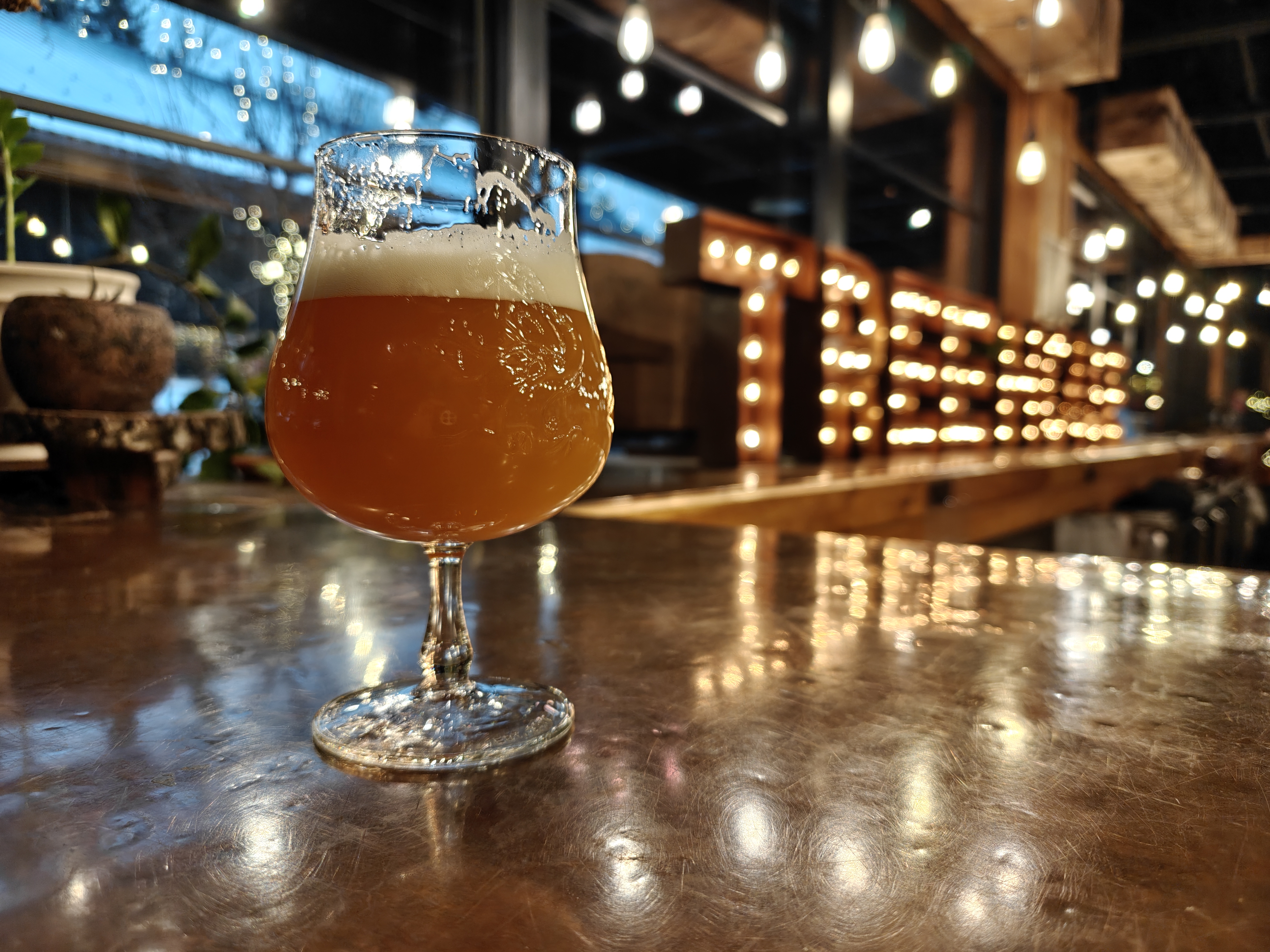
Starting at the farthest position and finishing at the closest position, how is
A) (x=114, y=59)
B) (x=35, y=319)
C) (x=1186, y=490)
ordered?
(x=1186, y=490), (x=114, y=59), (x=35, y=319)

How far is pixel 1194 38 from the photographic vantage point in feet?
24.8

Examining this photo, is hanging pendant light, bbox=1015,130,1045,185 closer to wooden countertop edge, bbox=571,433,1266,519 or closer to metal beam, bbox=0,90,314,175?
wooden countertop edge, bbox=571,433,1266,519

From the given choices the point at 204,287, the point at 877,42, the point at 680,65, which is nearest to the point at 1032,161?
the point at 877,42

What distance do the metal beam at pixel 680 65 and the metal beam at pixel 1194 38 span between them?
3.77 meters

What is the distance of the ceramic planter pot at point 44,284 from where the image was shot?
4.61 ft

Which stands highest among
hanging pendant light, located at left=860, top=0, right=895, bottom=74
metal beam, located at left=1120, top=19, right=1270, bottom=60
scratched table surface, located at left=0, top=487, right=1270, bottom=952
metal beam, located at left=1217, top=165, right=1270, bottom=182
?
metal beam, located at left=1120, top=19, right=1270, bottom=60

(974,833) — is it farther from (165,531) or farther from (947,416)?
(947,416)

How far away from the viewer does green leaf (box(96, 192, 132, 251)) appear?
6.03ft

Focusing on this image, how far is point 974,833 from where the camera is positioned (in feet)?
1.14

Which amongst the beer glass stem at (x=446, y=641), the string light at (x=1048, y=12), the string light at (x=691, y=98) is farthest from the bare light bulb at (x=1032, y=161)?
the beer glass stem at (x=446, y=641)

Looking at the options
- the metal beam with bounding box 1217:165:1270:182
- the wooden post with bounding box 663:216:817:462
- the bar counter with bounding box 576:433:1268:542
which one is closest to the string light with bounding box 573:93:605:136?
the wooden post with bounding box 663:216:817:462

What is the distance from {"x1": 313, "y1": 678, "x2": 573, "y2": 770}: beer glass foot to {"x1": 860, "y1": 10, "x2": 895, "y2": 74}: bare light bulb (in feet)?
14.8

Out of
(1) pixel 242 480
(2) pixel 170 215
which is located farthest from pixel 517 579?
(2) pixel 170 215

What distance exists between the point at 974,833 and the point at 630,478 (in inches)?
109
